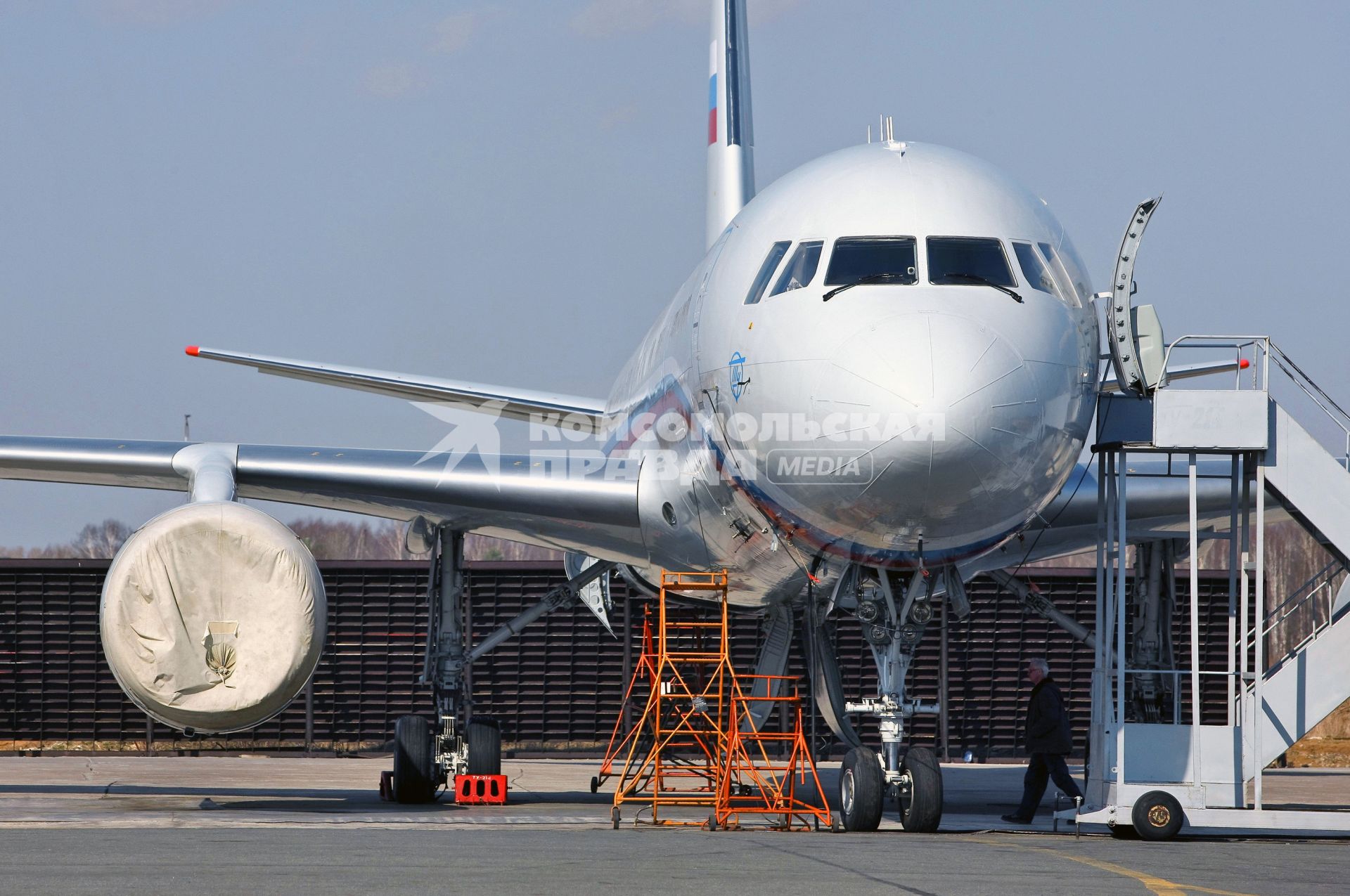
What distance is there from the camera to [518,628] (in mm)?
16250

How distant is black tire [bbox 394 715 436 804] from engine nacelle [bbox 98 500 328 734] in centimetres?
289

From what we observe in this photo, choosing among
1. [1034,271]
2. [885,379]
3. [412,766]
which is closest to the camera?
[885,379]

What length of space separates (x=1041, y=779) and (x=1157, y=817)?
295 centimetres

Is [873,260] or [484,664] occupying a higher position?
[873,260]

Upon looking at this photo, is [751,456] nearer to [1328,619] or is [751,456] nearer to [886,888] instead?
[886,888]

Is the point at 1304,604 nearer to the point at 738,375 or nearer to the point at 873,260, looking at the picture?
the point at 873,260

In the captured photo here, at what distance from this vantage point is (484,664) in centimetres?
2658

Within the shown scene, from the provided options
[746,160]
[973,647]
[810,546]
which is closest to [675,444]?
[810,546]

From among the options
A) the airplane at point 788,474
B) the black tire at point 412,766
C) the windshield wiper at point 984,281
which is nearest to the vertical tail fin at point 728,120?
the airplane at point 788,474

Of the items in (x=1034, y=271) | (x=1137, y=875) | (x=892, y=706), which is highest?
(x=1034, y=271)

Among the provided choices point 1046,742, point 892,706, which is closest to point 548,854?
point 892,706

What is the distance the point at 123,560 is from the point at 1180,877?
820 centimetres

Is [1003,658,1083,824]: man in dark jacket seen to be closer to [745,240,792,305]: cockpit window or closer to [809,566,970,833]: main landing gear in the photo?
[809,566,970,833]: main landing gear

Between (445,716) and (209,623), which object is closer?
(209,623)
